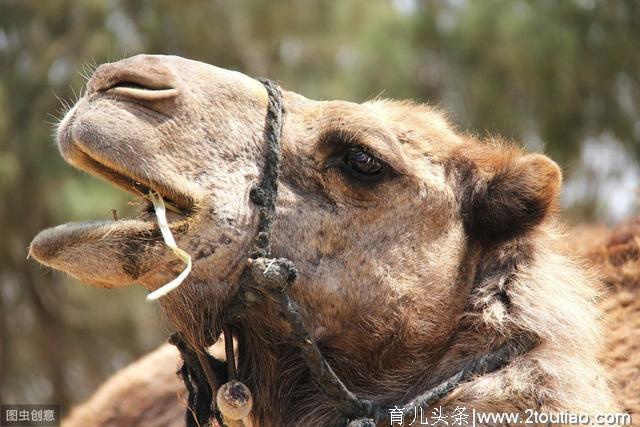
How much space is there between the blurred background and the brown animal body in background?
8218mm

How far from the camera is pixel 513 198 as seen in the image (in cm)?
369

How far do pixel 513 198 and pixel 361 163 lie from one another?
2.05ft

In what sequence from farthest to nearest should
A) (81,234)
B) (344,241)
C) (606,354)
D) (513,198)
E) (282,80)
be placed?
(282,80)
(606,354)
(513,198)
(344,241)
(81,234)

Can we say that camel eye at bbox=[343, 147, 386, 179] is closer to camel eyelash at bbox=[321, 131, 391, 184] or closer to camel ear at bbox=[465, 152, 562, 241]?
camel eyelash at bbox=[321, 131, 391, 184]

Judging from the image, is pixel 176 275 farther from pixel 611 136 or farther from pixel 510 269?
pixel 611 136

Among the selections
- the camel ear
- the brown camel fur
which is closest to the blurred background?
the brown camel fur

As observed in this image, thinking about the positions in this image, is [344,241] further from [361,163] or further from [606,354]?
[606,354]

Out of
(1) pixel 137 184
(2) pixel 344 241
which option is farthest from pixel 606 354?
(1) pixel 137 184

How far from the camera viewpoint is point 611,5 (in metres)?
12.2

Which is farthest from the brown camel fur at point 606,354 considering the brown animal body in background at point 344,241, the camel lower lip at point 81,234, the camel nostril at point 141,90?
the camel nostril at point 141,90

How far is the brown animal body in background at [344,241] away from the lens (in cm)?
320

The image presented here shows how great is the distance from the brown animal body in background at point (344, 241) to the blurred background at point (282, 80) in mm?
8218

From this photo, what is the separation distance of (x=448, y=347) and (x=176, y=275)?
1.06 metres

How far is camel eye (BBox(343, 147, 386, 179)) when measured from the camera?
3.52 meters
